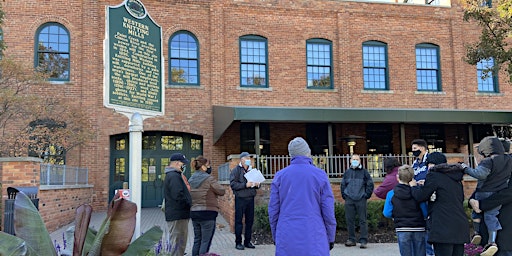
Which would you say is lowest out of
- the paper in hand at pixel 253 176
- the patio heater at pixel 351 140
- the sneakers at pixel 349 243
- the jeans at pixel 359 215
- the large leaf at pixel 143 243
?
the sneakers at pixel 349 243

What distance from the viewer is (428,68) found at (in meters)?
19.7

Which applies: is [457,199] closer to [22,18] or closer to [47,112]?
[47,112]

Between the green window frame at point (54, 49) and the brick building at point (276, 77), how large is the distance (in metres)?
0.05

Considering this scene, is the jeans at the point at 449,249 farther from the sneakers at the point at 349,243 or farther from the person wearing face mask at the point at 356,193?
the sneakers at the point at 349,243

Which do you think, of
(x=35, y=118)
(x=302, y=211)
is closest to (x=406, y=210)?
(x=302, y=211)

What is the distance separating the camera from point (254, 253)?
8430 mm

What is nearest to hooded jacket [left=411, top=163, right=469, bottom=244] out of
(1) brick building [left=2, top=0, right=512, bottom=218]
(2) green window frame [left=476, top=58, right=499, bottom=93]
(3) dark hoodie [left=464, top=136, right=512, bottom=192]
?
(3) dark hoodie [left=464, top=136, right=512, bottom=192]

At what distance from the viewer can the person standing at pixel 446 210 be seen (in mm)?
5117

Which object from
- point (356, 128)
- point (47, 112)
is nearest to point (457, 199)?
point (47, 112)

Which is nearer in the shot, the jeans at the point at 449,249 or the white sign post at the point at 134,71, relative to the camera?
the jeans at the point at 449,249

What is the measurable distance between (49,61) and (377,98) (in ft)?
43.8

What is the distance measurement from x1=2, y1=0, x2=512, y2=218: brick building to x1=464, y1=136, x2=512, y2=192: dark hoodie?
9.50 m

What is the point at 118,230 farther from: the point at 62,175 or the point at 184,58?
the point at 184,58

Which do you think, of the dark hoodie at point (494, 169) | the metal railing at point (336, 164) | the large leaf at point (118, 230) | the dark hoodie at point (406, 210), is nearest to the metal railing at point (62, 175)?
the metal railing at point (336, 164)
